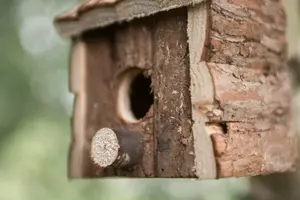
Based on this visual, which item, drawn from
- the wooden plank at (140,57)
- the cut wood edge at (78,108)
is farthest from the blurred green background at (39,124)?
the wooden plank at (140,57)

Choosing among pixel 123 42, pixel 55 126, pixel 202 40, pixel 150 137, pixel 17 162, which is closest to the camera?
pixel 202 40

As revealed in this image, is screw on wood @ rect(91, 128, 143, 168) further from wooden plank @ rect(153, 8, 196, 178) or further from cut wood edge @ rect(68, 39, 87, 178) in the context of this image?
cut wood edge @ rect(68, 39, 87, 178)

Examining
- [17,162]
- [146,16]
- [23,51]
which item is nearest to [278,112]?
[146,16]

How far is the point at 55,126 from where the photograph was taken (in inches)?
125

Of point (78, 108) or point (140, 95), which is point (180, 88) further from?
point (78, 108)

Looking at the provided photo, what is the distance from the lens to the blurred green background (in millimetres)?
2906

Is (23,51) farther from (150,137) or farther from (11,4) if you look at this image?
(150,137)

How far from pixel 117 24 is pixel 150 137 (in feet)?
1.14

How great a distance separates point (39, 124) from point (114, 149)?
1.91m

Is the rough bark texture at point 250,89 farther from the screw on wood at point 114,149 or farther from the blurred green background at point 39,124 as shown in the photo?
the blurred green background at point 39,124

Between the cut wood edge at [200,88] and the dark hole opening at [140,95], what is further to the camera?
the dark hole opening at [140,95]

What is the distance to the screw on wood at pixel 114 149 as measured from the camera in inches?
52.6

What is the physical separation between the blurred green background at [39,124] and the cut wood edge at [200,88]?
4.74 feet

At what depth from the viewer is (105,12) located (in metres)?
1.51
